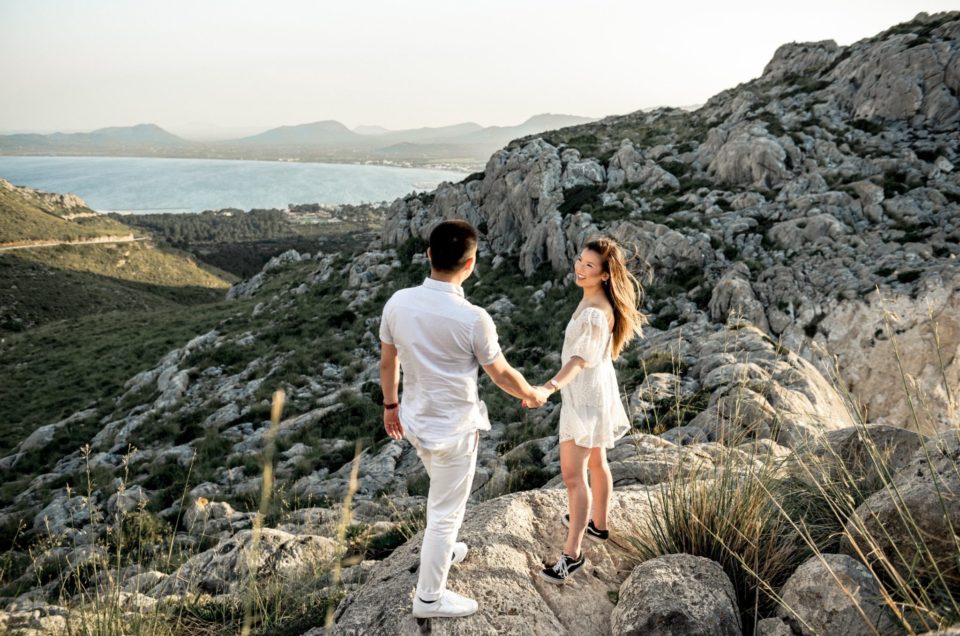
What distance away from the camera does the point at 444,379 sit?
355 centimetres

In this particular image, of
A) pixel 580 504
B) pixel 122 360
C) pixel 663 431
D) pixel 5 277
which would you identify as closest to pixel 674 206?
pixel 663 431

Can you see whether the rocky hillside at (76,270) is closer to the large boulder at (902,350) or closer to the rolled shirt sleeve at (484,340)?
the rolled shirt sleeve at (484,340)

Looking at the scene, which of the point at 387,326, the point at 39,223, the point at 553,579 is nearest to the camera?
the point at 387,326

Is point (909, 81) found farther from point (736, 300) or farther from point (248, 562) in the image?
point (248, 562)

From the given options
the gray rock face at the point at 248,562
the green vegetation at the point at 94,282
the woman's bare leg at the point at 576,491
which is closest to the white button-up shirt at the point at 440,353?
the woman's bare leg at the point at 576,491

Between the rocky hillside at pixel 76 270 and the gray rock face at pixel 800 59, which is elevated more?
the gray rock face at pixel 800 59

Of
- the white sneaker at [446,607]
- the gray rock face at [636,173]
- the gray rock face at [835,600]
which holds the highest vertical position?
the gray rock face at [636,173]

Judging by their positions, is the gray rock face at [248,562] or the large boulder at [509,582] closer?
the large boulder at [509,582]

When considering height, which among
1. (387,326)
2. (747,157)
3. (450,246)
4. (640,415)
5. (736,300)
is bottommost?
(640,415)

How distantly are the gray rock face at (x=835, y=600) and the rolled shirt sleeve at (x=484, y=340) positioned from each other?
84.1 inches

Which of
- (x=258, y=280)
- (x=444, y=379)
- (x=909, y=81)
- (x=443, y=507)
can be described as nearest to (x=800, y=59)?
(x=909, y=81)

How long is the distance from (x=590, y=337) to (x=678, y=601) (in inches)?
75.1

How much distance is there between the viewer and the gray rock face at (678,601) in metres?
3.22

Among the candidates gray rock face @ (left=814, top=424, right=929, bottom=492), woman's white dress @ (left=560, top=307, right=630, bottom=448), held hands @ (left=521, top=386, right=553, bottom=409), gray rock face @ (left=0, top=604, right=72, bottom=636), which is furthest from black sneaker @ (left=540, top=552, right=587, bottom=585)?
gray rock face @ (left=0, top=604, right=72, bottom=636)
